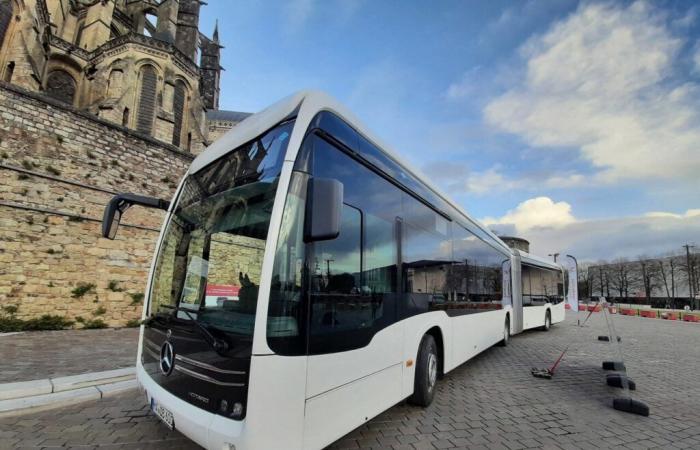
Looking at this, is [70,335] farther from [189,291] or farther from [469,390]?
[469,390]

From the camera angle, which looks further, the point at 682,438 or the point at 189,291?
the point at 682,438

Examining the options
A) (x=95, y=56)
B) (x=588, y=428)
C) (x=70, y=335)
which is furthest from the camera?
(x=95, y=56)

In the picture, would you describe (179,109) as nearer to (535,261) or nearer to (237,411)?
(535,261)

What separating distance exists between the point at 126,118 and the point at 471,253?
2563 centimetres

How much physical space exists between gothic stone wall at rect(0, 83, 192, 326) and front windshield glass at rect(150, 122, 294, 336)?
34.4 ft

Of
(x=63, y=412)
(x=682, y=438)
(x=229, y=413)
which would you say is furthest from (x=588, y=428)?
(x=63, y=412)

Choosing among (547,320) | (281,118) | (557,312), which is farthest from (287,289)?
(557,312)

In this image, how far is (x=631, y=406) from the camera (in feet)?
15.4

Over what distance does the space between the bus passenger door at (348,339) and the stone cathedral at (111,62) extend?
23.8 meters

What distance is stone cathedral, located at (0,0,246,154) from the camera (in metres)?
19.9

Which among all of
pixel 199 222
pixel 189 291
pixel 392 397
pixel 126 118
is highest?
pixel 126 118

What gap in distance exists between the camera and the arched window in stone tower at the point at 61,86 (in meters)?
25.3

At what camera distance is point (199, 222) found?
10.7ft

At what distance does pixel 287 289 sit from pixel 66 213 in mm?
12726
